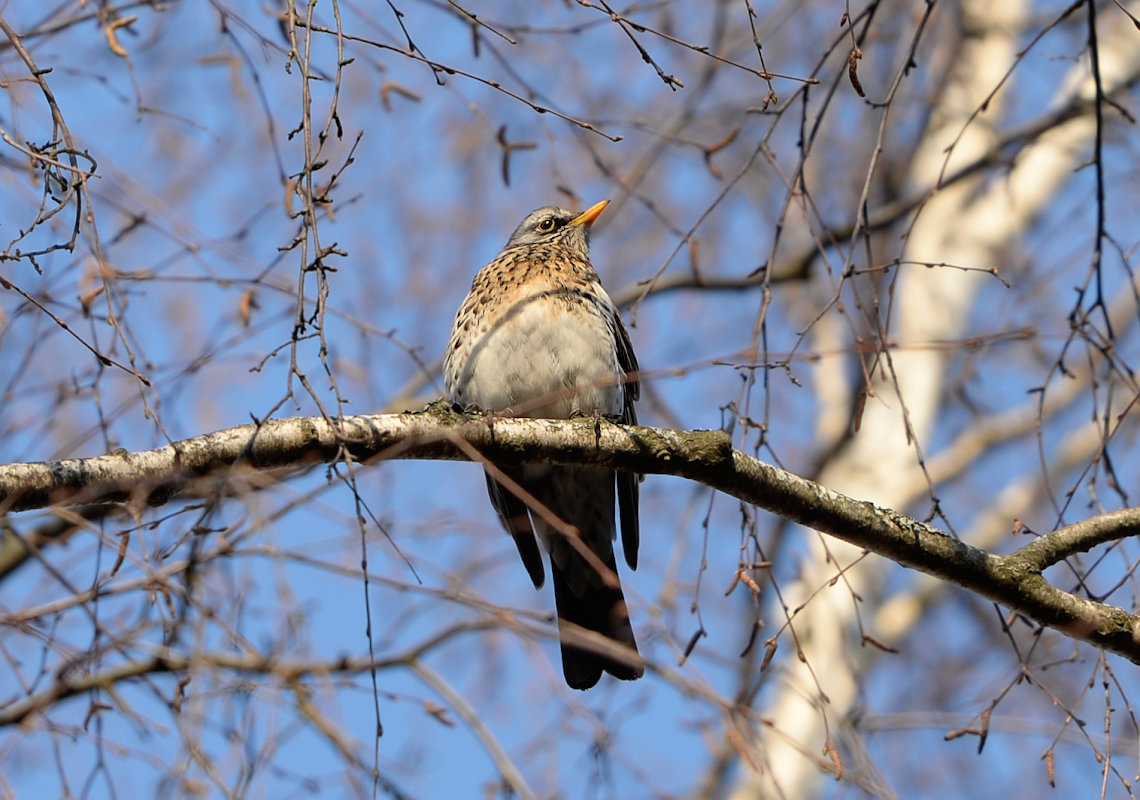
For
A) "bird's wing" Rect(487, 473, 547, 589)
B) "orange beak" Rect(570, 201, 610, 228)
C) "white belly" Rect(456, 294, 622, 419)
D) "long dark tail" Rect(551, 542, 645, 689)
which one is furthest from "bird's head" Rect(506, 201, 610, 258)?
"long dark tail" Rect(551, 542, 645, 689)

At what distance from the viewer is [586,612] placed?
5051 millimetres

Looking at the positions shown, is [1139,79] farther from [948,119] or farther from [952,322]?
[952,322]

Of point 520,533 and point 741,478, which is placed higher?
point 520,533

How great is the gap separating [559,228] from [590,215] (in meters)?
0.17

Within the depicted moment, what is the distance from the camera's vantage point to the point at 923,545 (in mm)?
3252

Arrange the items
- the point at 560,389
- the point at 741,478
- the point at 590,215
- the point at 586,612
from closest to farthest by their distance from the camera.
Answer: the point at 741,478 < the point at 560,389 < the point at 586,612 < the point at 590,215

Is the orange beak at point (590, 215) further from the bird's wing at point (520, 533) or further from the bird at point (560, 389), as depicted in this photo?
the bird's wing at point (520, 533)

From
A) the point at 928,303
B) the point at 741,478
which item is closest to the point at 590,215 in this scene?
the point at 741,478

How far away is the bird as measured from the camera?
15.2 feet

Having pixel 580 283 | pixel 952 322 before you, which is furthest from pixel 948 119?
pixel 580 283

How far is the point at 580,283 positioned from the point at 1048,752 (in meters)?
2.75

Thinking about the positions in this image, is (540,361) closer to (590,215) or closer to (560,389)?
(560,389)

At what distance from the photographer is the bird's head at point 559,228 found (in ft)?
18.3

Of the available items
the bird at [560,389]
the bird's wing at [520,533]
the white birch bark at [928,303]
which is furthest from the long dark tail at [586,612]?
the white birch bark at [928,303]
